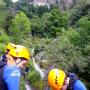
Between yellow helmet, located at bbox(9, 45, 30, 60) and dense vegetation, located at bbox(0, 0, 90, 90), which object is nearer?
yellow helmet, located at bbox(9, 45, 30, 60)

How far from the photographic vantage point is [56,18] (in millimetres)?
52406

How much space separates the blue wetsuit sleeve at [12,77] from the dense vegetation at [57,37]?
16985mm

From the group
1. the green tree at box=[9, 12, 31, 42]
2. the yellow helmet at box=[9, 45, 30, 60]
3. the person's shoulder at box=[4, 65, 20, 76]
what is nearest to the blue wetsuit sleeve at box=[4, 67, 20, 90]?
the person's shoulder at box=[4, 65, 20, 76]

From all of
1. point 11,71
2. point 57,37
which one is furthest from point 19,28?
point 11,71

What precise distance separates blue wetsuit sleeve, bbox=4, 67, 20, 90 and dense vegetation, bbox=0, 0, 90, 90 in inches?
669

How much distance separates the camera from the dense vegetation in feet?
77.1

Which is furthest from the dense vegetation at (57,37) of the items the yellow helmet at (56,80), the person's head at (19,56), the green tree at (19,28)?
the person's head at (19,56)

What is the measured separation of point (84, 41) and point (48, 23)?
24.3 metres

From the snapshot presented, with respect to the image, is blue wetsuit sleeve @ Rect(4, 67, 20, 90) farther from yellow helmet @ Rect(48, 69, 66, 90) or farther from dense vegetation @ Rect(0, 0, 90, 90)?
dense vegetation @ Rect(0, 0, 90, 90)

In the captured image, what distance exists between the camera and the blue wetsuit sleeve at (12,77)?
16.0 feet

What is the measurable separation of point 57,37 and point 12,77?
Answer: 30.8 metres

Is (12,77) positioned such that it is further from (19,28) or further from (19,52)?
(19,28)

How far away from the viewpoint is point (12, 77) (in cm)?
493

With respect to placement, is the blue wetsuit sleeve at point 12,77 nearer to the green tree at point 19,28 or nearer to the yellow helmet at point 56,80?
the yellow helmet at point 56,80
